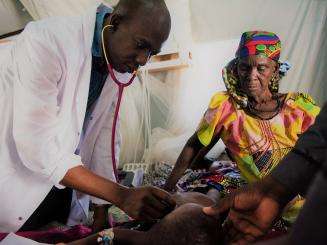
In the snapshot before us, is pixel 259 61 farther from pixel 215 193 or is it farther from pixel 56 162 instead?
pixel 56 162

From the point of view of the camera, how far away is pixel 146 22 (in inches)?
56.9

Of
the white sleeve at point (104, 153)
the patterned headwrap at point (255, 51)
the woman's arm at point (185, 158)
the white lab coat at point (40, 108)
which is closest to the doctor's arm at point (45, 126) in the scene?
the white lab coat at point (40, 108)

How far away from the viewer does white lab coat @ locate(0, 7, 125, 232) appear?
→ 1.38m

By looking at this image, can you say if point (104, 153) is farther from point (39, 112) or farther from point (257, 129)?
point (257, 129)

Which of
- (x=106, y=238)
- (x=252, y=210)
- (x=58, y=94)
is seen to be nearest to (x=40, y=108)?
(x=58, y=94)

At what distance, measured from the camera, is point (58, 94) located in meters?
1.49

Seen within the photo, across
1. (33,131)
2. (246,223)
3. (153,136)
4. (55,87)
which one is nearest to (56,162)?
(33,131)

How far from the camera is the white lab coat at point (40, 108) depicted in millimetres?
1377

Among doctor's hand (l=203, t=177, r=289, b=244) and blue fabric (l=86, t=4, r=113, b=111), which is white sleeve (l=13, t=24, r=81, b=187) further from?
doctor's hand (l=203, t=177, r=289, b=244)

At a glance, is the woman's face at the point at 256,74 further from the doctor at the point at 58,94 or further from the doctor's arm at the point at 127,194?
the doctor's arm at the point at 127,194

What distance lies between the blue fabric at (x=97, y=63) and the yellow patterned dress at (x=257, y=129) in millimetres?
604

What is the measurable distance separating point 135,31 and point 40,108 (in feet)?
1.55

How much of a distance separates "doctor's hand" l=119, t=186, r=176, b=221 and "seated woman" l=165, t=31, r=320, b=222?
0.78 meters

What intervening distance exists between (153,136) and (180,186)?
1028 mm
